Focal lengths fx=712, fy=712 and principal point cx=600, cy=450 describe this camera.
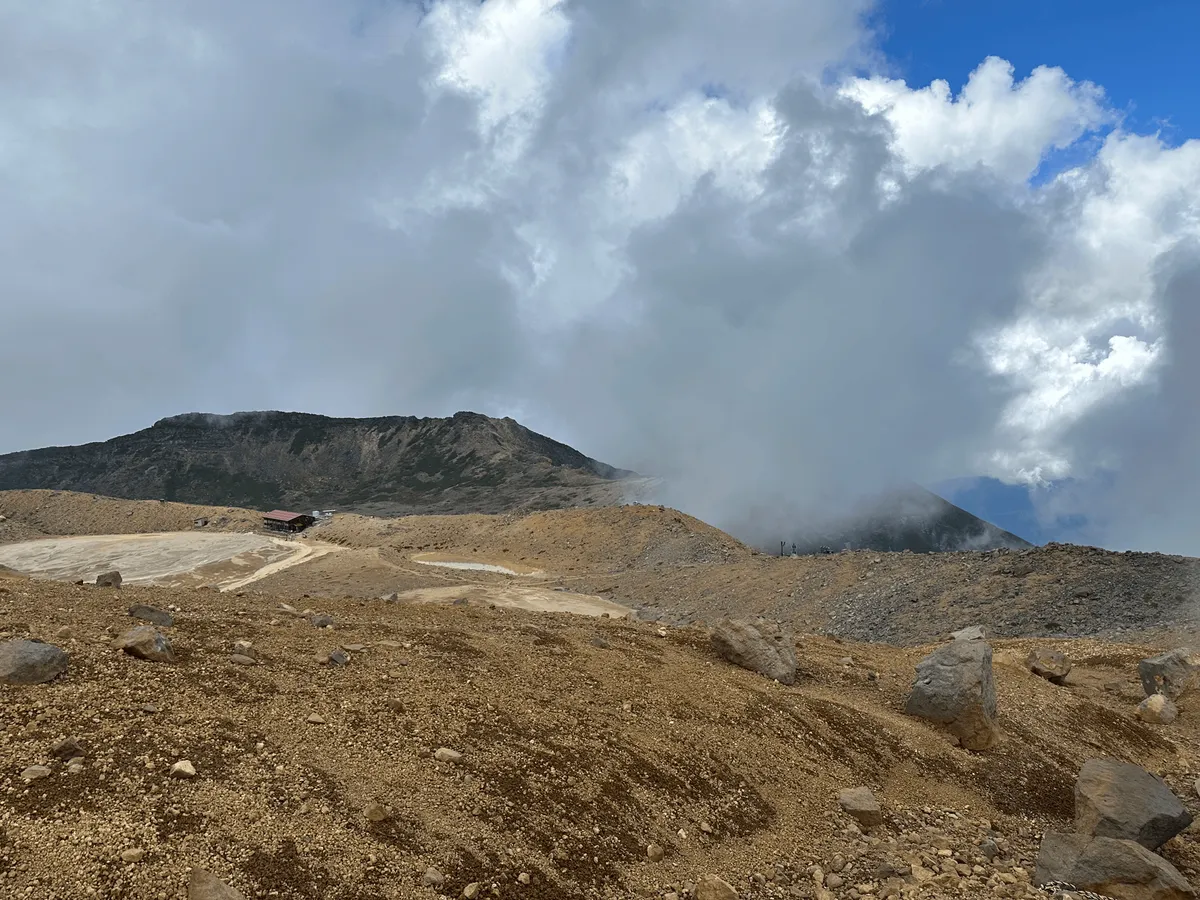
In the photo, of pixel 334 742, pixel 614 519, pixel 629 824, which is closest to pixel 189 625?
pixel 334 742

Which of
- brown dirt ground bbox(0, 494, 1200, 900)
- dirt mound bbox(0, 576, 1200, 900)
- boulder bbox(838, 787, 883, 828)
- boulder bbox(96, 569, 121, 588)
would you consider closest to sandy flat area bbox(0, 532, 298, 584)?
boulder bbox(96, 569, 121, 588)

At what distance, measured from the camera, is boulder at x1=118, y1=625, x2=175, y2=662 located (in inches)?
338

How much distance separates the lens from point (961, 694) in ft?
40.4

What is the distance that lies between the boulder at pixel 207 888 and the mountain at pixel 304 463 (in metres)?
129

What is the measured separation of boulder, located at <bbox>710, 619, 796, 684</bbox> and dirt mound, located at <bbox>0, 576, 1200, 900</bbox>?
62 centimetres

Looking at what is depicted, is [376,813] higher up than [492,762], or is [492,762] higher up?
[492,762]

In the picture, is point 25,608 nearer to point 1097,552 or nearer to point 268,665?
point 268,665

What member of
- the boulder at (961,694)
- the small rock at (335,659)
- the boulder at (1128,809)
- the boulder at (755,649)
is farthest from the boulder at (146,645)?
the boulder at (961,694)

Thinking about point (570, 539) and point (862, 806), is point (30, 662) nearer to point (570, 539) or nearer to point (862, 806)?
point (862, 806)

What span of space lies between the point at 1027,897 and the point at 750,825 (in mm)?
2909

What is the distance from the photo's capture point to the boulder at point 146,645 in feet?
28.2

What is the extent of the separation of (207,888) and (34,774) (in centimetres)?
213

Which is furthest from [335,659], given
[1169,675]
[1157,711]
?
[1169,675]

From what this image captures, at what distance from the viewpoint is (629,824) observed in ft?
25.4
